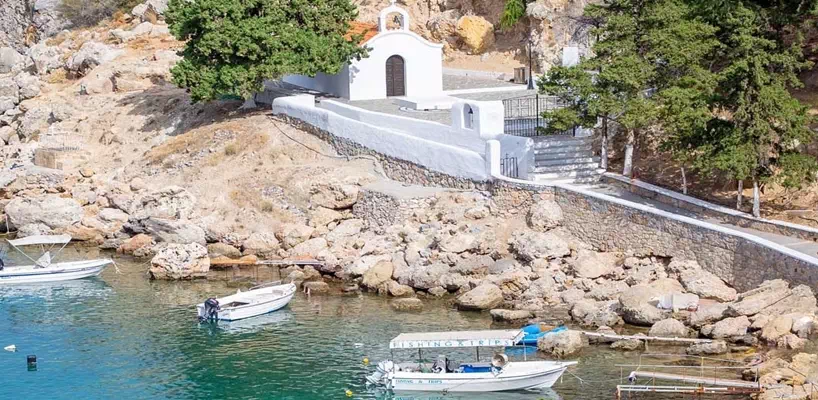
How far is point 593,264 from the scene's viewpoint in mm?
39812

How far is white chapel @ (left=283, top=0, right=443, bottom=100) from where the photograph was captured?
5466 centimetres

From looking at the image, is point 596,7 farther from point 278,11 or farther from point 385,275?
point 278,11

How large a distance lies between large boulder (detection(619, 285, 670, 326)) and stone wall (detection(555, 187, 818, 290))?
1974 millimetres

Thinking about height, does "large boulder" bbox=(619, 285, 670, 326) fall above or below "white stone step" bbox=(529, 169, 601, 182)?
below

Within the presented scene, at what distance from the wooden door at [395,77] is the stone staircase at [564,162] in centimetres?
1194

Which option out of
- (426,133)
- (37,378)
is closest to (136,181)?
(426,133)

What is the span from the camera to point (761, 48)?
37.6 m

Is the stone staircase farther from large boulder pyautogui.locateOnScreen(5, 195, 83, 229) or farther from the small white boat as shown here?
large boulder pyautogui.locateOnScreen(5, 195, 83, 229)

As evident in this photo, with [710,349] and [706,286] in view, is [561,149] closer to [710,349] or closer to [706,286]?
[706,286]

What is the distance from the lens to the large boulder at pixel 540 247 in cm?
4100

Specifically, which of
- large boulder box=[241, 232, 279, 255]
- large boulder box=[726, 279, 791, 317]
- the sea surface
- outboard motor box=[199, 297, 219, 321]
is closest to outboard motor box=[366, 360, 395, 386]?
the sea surface

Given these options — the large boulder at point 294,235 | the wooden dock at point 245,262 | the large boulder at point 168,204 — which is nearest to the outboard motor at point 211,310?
the wooden dock at point 245,262

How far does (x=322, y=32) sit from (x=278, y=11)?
2035 mm

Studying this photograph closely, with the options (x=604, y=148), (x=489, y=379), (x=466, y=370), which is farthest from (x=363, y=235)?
(x=489, y=379)
